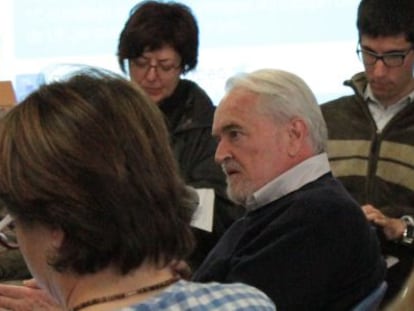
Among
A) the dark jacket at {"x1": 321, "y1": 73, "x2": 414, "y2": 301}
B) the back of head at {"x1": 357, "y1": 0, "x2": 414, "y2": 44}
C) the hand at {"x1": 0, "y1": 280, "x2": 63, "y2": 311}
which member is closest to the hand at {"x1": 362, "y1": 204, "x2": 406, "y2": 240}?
the dark jacket at {"x1": 321, "y1": 73, "x2": 414, "y2": 301}

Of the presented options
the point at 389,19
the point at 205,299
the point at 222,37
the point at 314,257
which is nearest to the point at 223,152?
the point at 314,257

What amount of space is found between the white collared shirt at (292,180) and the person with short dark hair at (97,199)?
849 mm

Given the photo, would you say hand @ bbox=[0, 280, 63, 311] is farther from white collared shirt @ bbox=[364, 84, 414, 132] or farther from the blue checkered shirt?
white collared shirt @ bbox=[364, 84, 414, 132]

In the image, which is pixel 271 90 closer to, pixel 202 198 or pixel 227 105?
pixel 227 105

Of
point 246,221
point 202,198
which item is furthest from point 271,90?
point 202,198

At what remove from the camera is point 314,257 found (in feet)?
6.26

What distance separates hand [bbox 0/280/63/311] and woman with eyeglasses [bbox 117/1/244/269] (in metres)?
1.14

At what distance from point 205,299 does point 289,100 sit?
104cm

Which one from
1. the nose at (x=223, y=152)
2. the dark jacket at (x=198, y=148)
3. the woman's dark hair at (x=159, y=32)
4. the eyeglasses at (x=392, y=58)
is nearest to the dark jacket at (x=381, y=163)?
the eyeglasses at (x=392, y=58)

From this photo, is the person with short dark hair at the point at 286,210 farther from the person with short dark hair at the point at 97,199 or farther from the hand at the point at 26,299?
the person with short dark hair at the point at 97,199

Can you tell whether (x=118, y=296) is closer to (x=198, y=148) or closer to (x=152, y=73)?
(x=198, y=148)

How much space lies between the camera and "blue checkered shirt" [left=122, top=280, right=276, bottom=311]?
116 centimetres

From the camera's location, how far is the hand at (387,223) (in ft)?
8.27

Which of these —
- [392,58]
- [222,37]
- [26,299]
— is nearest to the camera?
[26,299]
